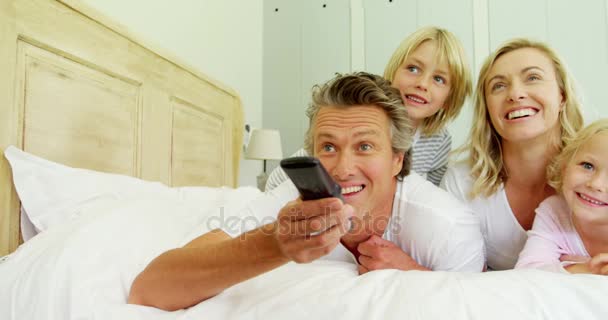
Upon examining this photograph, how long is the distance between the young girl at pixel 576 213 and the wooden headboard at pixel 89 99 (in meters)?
1.25

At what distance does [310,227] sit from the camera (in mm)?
579

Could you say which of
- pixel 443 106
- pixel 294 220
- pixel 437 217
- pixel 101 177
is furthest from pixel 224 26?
pixel 294 220

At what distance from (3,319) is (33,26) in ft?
2.41

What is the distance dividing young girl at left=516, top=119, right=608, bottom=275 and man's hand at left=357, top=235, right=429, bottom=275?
0.28 metres

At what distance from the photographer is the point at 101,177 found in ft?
3.71

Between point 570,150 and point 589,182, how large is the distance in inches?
5.4

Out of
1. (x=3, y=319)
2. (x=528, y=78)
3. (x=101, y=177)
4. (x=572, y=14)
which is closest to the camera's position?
(x=3, y=319)

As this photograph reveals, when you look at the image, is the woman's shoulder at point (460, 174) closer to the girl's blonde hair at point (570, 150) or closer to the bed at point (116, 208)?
the girl's blonde hair at point (570, 150)

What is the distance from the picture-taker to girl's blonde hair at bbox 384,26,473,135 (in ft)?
5.05

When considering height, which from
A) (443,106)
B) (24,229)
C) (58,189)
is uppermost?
(443,106)

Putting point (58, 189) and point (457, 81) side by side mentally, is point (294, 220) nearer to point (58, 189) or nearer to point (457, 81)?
point (58, 189)

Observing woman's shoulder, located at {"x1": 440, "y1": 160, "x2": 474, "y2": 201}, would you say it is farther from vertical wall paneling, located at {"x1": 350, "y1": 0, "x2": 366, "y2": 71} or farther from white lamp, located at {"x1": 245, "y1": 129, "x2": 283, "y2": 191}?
vertical wall paneling, located at {"x1": 350, "y1": 0, "x2": 366, "y2": 71}

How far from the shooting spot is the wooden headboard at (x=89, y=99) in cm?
102

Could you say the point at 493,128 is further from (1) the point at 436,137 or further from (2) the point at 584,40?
(2) the point at 584,40
